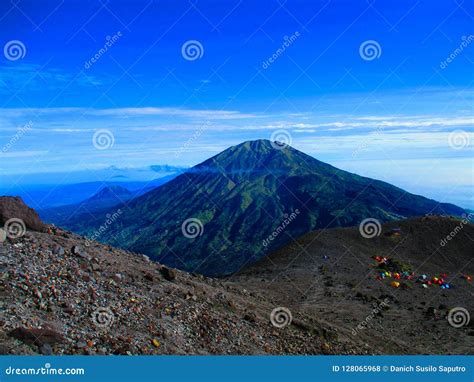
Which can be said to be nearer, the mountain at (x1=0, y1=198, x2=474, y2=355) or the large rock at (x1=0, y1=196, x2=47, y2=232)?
the mountain at (x1=0, y1=198, x2=474, y2=355)

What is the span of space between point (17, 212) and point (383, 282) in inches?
1356

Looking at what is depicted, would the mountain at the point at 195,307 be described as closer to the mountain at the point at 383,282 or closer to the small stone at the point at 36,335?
the small stone at the point at 36,335

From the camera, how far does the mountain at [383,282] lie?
34.0m

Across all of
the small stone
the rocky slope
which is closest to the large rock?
the rocky slope

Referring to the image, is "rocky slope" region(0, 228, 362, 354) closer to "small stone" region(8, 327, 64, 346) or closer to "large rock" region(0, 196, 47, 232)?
"small stone" region(8, 327, 64, 346)

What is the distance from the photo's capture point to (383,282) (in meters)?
45.8

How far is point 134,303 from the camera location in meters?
21.5

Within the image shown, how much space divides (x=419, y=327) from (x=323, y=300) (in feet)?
25.7

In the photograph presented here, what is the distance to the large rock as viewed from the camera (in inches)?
919

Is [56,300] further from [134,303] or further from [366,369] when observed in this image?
[366,369]

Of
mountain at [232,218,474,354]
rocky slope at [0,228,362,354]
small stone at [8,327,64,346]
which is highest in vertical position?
mountain at [232,218,474,354]

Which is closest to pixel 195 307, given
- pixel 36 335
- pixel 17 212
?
pixel 36 335

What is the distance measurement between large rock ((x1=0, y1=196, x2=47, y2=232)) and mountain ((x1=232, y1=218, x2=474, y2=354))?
17844 mm

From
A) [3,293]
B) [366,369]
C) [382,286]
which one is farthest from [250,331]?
[382,286]
